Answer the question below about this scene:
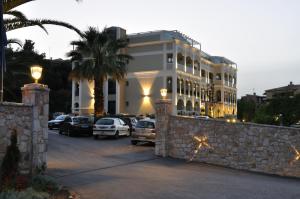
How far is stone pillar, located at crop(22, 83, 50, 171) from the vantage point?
14367 mm

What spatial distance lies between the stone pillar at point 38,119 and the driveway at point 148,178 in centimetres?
88

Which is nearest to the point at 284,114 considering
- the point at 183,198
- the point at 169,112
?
the point at 169,112

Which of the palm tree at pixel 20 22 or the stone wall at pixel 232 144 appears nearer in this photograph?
the palm tree at pixel 20 22

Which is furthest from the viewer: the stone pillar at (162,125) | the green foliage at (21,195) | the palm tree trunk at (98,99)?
the palm tree trunk at (98,99)

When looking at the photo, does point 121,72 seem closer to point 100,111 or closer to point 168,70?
point 100,111

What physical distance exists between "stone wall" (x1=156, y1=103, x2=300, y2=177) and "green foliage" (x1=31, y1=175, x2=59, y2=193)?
33.0 ft

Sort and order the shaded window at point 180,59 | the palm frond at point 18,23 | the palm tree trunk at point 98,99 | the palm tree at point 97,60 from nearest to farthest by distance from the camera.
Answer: the palm frond at point 18,23, the palm tree trunk at point 98,99, the palm tree at point 97,60, the shaded window at point 180,59

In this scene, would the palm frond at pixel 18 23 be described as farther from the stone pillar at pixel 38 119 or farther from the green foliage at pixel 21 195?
the green foliage at pixel 21 195

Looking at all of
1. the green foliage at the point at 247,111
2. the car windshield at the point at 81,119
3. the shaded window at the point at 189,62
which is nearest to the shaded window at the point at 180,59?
the shaded window at the point at 189,62

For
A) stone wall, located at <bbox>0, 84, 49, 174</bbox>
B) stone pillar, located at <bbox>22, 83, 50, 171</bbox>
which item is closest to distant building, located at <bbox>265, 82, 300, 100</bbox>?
stone pillar, located at <bbox>22, 83, 50, 171</bbox>

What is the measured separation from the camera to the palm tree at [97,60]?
3675 cm

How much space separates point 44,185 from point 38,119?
3.34 m

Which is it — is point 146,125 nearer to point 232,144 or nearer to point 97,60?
point 232,144

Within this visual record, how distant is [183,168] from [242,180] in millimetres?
3044
